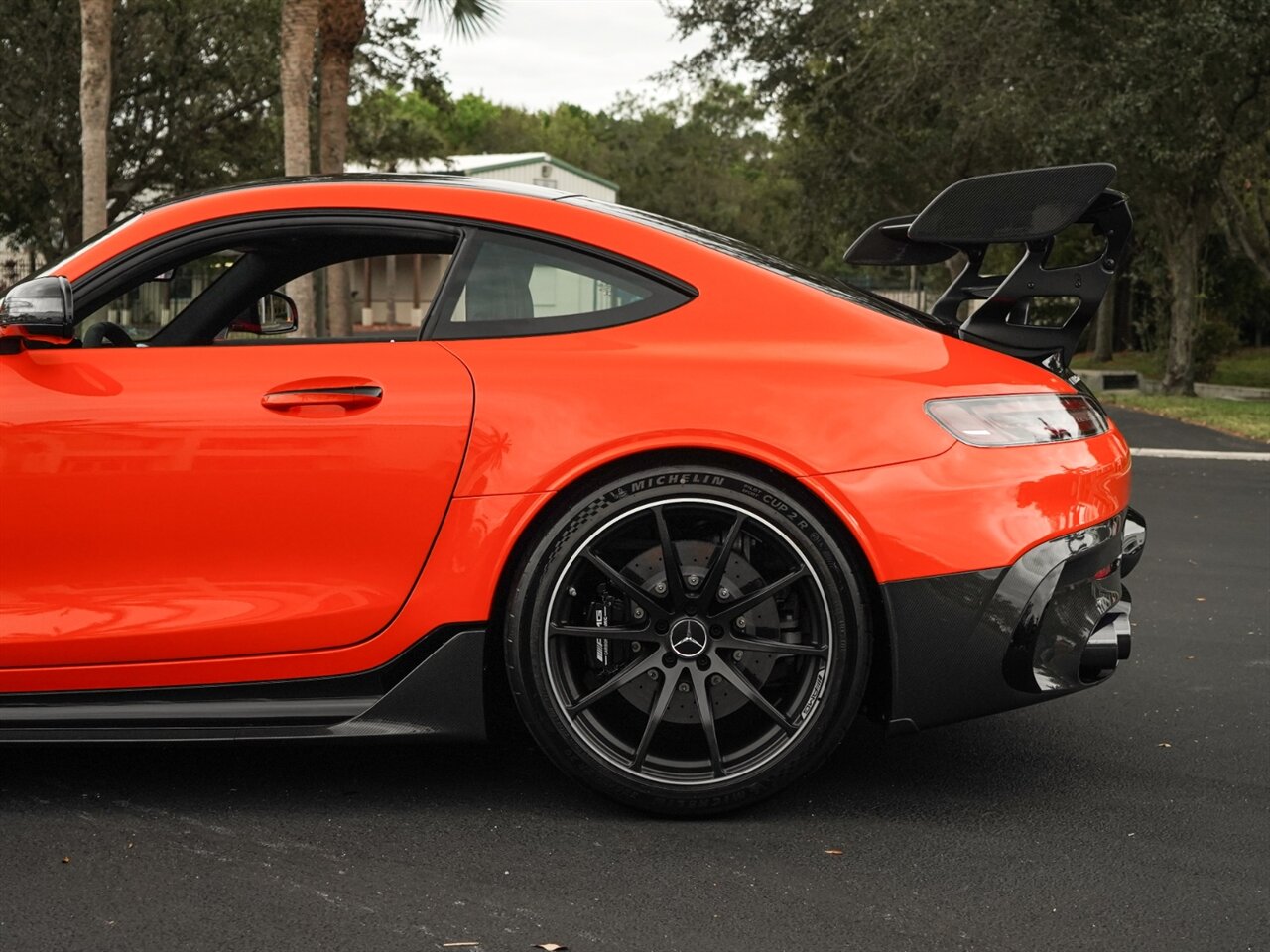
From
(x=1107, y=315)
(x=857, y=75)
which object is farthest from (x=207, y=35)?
(x=1107, y=315)

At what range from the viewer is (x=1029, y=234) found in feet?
12.1

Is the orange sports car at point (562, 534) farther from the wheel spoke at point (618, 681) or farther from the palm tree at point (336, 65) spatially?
the palm tree at point (336, 65)

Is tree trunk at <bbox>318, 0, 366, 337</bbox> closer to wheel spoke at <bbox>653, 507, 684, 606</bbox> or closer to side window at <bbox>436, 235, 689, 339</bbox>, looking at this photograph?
side window at <bbox>436, 235, 689, 339</bbox>

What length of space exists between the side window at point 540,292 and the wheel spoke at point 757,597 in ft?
2.33

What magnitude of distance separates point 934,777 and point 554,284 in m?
1.64

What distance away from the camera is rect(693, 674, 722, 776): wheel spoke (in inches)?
139

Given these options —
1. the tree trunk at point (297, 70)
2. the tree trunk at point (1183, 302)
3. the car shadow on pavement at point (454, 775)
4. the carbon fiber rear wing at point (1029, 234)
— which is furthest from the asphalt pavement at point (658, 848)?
the tree trunk at point (1183, 302)

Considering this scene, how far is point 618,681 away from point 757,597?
38 centimetres

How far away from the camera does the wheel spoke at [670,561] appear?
3514 mm

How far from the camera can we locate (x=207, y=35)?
96.7ft

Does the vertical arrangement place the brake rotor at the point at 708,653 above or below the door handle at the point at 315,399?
below

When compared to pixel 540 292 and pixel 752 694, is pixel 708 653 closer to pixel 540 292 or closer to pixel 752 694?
pixel 752 694

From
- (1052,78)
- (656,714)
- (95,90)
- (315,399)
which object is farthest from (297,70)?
(656,714)

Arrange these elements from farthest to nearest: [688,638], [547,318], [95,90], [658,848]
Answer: [95,90]
[547,318]
[688,638]
[658,848]
